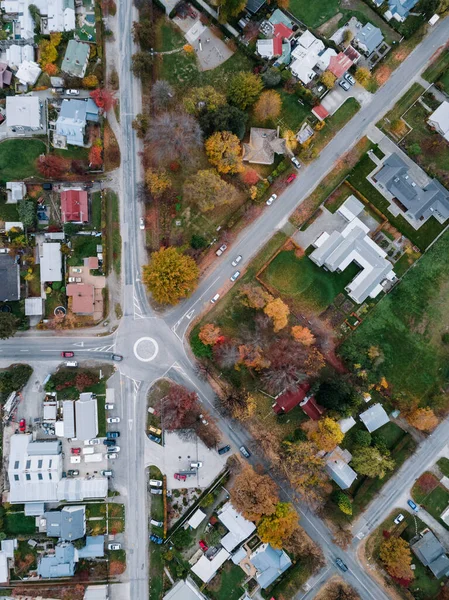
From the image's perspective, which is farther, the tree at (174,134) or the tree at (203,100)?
the tree at (203,100)

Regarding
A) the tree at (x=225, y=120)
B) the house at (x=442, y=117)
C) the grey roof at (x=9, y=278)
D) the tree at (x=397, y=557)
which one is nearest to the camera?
the tree at (x=225, y=120)

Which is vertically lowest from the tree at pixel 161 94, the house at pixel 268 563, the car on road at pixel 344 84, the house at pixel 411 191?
the house at pixel 268 563

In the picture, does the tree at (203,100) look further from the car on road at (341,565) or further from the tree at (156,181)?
the car on road at (341,565)

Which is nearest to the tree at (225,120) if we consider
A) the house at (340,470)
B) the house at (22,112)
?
the house at (22,112)

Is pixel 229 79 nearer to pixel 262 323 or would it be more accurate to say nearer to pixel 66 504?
pixel 262 323

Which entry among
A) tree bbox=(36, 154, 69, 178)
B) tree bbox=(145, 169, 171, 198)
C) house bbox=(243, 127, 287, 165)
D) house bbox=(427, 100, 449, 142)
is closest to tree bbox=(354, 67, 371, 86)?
house bbox=(427, 100, 449, 142)

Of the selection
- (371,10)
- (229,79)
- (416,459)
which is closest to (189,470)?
(416,459)

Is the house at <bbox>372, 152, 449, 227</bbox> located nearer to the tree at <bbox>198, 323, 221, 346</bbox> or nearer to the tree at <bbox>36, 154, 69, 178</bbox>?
the tree at <bbox>198, 323, 221, 346</bbox>
